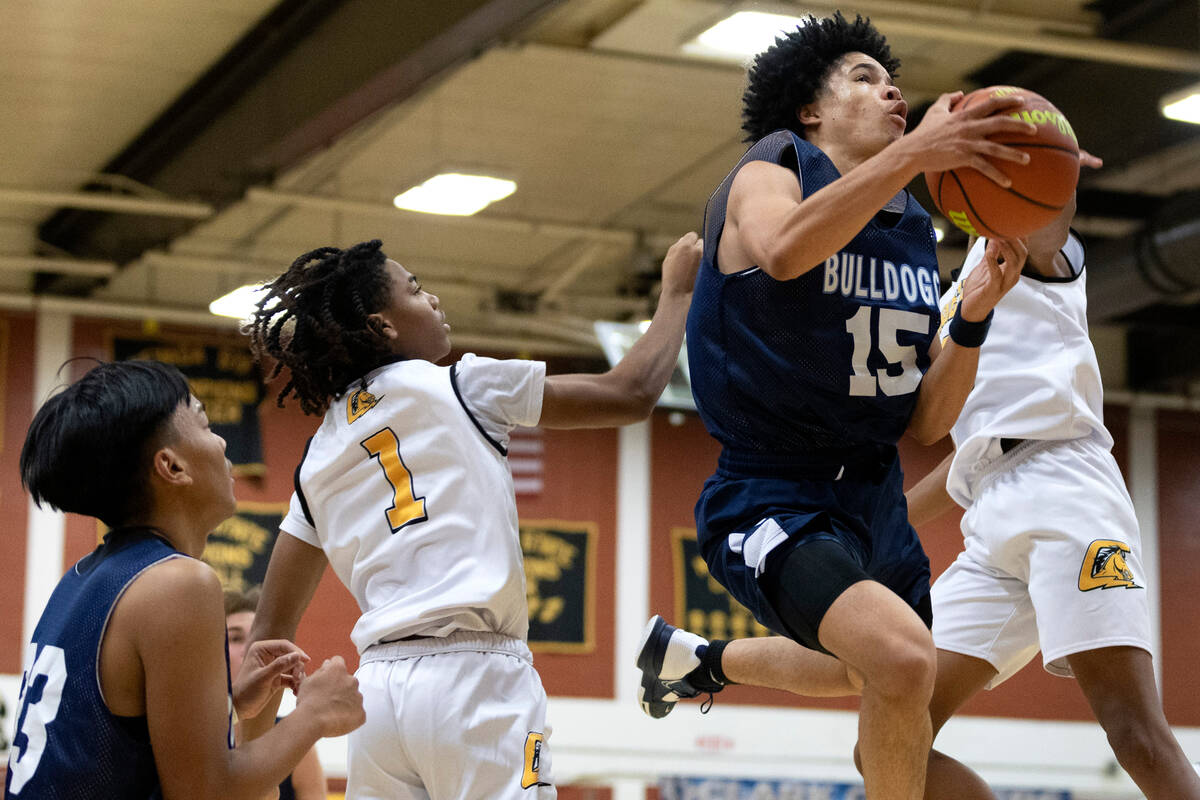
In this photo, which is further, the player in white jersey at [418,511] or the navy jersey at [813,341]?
the navy jersey at [813,341]

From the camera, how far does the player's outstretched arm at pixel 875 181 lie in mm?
3104

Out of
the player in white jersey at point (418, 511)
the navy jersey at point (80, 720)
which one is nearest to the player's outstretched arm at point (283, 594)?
the player in white jersey at point (418, 511)

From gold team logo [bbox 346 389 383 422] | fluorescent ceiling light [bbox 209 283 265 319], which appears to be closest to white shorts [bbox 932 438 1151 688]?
gold team logo [bbox 346 389 383 422]

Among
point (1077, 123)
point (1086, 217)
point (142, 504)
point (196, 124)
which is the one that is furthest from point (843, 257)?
point (1086, 217)

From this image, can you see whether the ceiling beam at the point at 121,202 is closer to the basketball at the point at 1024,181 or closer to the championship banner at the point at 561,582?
the championship banner at the point at 561,582

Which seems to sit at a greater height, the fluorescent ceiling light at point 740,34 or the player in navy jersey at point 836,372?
the fluorescent ceiling light at point 740,34

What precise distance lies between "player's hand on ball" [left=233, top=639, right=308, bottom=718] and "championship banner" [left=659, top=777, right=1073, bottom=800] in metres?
4.61

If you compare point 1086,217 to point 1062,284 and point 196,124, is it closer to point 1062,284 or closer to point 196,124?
point 196,124

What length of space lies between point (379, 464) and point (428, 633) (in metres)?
0.41

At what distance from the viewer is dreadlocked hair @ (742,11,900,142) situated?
4.02m

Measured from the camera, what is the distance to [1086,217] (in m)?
12.7

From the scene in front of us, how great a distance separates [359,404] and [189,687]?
44.4 inches

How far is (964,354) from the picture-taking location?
3.66 metres

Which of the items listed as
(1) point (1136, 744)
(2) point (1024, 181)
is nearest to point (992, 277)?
(2) point (1024, 181)
